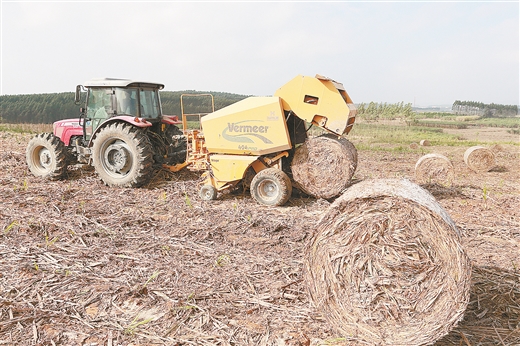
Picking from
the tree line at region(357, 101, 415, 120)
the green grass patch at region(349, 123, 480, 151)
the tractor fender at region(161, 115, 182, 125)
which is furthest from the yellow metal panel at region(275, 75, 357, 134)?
the tree line at region(357, 101, 415, 120)

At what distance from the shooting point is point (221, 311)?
3254 mm

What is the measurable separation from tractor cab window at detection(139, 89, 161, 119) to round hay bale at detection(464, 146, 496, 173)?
8741mm

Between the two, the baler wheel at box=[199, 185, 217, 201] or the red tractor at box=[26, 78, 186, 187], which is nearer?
the baler wheel at box=[199, 185, 217, 201]

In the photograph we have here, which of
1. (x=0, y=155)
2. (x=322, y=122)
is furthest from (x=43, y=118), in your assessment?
(x=322, y=122)

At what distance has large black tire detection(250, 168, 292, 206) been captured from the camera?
6383 mm

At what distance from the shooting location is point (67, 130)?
8.76m

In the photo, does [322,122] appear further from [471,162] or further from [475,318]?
[471,162]

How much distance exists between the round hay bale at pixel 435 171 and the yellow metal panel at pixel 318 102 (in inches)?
113

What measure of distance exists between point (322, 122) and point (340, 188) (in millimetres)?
1131

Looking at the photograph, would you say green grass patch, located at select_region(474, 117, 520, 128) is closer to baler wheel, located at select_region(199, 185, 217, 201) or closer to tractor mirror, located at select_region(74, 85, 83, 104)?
baler wheel, located at select_region(199, 185, 217, 201)

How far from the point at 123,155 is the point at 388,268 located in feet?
20.0

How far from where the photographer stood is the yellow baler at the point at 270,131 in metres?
6.40

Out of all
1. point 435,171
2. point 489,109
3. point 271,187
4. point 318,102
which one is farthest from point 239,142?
point 489,109

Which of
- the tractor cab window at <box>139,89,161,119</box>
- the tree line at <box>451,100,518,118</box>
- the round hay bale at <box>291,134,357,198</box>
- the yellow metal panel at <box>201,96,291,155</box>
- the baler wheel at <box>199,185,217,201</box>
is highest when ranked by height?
the tree line at <box>451,100,518,118</box>
